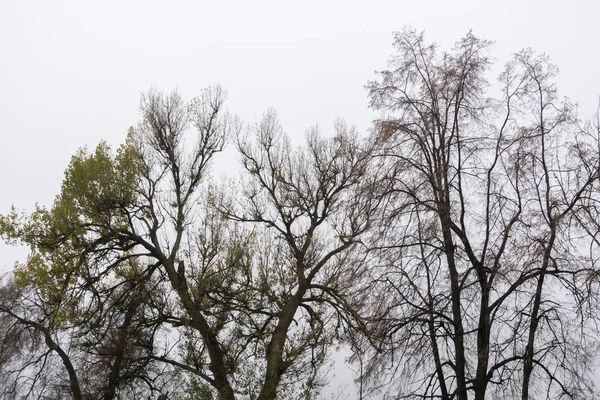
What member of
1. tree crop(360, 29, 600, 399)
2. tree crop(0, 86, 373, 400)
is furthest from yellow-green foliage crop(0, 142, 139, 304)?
tree crop(360, 29, 600, 399)

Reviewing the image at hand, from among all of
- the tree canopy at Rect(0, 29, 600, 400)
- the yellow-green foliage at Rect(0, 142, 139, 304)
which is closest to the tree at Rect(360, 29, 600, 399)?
the tree canopy at Rect(0, 29, 600, 400)

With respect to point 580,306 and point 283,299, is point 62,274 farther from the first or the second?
point 580,306

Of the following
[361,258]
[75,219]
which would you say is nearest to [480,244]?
[361,258]

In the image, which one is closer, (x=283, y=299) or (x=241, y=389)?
(x=241, y=389)

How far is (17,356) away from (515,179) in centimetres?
2246

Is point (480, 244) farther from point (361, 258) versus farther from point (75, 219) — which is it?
point (75, 219)

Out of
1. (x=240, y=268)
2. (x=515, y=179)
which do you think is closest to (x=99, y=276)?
(x=240, y=268)

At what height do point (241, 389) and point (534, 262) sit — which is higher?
point (534, 262)

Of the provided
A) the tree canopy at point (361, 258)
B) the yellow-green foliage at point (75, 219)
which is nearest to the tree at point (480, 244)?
the tree canopy at point (361, 258)

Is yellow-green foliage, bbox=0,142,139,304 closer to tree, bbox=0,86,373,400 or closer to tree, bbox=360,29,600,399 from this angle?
tree, bbox=0,86,373,400

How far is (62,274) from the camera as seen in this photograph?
14742mm

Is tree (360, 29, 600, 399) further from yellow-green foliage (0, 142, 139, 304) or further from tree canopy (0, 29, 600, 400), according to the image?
yellow-green foliage (0, 142, 139, 304)

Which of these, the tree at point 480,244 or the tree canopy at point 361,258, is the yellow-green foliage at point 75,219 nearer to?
the tree canopy at point 361,258

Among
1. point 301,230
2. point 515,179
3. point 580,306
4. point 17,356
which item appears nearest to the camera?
point 580,306
